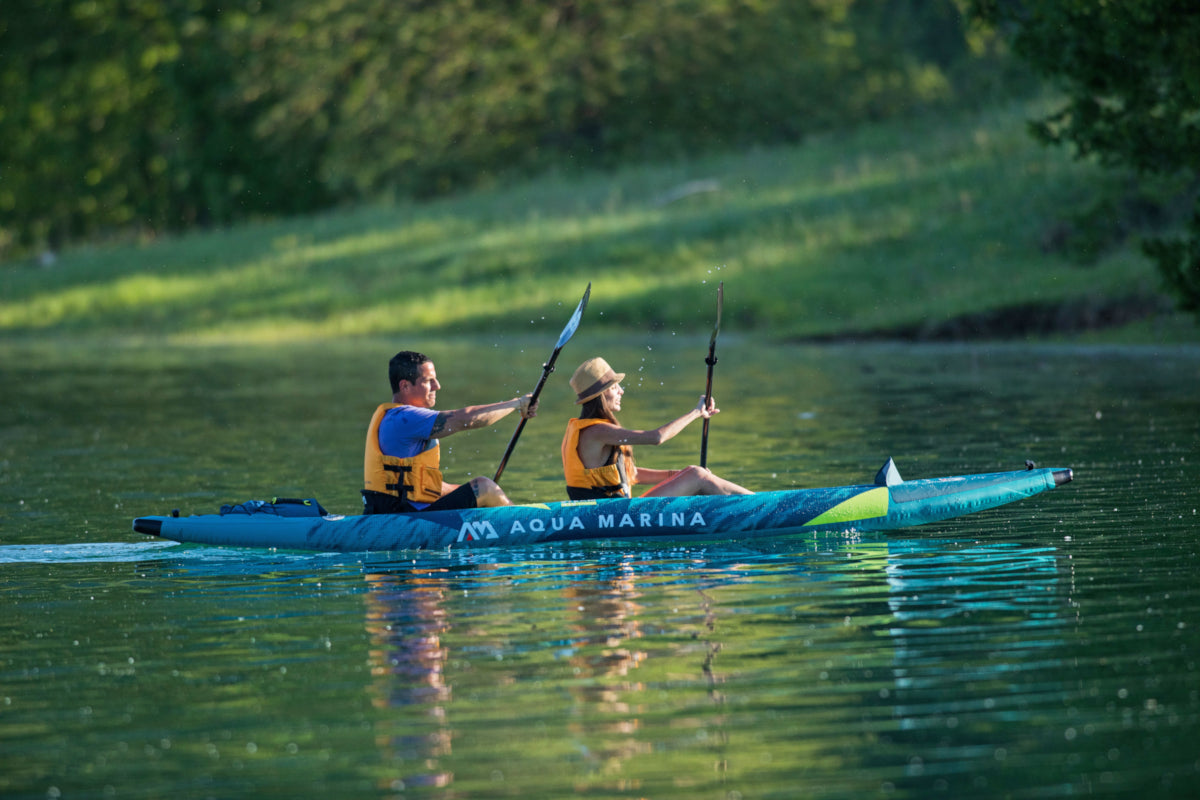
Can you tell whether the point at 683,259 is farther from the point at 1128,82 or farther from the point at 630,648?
the point at 630,648

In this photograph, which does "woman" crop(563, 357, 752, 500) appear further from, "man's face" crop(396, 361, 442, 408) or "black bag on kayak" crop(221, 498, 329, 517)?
"black bag on kayak" crop(221, 498, 329, 517)

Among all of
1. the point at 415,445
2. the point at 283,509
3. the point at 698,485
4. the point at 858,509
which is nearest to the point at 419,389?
the point at 415,445

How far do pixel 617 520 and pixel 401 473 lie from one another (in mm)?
1667

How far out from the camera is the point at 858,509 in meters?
13.5

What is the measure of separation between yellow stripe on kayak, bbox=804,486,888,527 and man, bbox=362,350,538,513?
7.34 ft

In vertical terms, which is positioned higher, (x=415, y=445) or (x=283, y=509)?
(x=415, y=445)

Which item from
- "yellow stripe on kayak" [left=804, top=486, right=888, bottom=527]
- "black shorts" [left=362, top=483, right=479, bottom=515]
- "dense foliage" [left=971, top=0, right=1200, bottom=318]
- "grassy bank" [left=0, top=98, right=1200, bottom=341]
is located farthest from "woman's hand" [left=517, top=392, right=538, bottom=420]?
"grassy bank" [left=0, top=98, right=1200, bottom=341]

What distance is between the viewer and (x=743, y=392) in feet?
87.9

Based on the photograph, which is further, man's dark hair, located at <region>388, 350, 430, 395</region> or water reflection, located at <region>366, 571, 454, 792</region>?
man's dark hair, located at <region>388, 350, 430, 395</region>

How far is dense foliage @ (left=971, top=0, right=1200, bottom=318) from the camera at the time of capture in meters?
21.2

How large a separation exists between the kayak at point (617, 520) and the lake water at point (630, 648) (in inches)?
5.7

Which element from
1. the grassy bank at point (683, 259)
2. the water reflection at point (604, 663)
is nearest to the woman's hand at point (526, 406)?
the water reflection at point (604, 663)

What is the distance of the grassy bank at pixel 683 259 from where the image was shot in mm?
35938

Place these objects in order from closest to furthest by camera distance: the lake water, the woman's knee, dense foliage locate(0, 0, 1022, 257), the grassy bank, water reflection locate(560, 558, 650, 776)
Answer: the lake water → water reflection locate(560, 558, 650, 776) → the woman's knee → the grassy bank → dense foliage locate(0, 0, 1022, 257)
